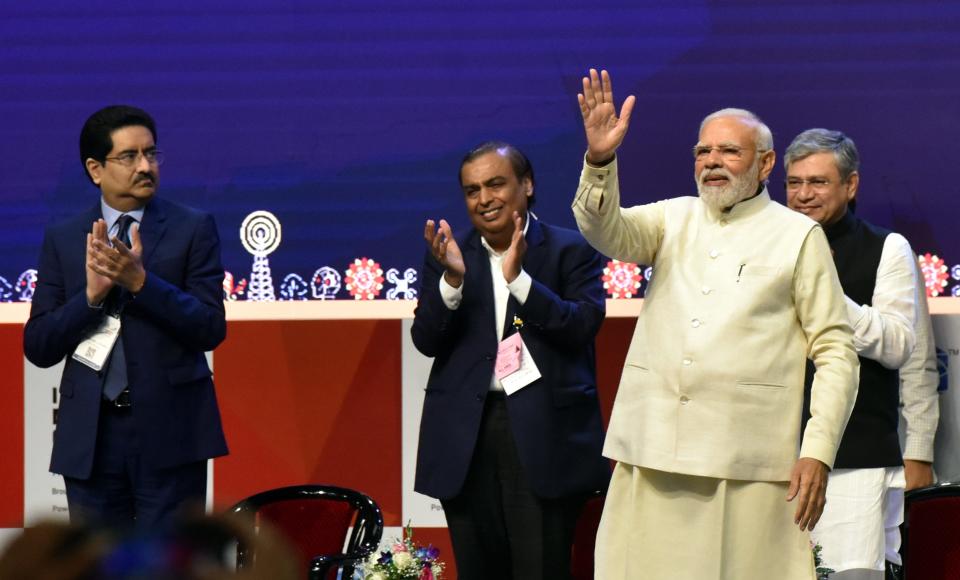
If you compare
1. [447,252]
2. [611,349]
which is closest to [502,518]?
[447,252]

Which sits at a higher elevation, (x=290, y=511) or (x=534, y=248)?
(x=534, y=248)

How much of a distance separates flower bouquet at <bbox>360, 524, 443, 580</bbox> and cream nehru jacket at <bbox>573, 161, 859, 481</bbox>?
50 cm

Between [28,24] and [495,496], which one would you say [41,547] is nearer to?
[495,496]

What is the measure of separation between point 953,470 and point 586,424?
138 centimetres

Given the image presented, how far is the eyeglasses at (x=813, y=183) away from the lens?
12.0ft

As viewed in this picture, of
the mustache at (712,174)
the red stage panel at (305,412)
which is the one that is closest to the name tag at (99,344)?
the red stage panel at (305,412)

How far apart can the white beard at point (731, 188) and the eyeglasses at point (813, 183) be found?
29.8 inches

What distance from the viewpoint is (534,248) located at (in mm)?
3609

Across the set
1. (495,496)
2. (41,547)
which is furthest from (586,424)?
(41,547)

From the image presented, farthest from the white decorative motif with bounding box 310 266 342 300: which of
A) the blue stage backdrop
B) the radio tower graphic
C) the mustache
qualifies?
the mustache

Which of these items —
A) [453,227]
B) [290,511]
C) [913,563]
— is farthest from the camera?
[453,227]

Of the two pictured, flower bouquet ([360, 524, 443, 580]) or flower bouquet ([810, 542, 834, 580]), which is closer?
flower bouquet ([360, 524, 443, 580])

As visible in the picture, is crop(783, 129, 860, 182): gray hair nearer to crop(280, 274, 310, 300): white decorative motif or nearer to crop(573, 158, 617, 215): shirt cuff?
crop(573, 158, 617, 215): shirt cuff

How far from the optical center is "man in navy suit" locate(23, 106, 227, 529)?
10.7 feet
